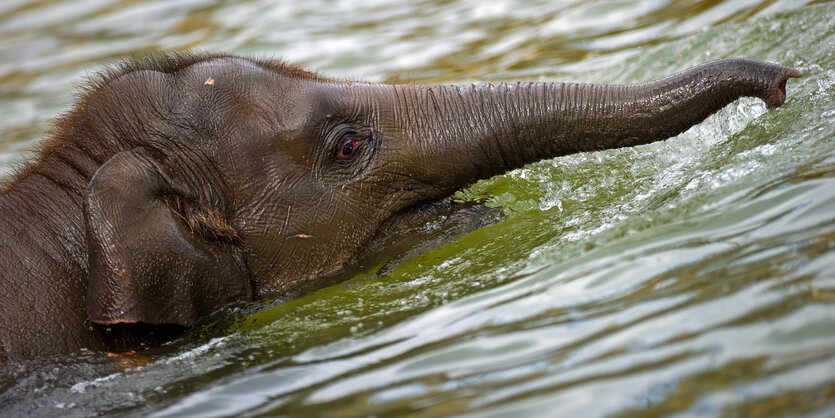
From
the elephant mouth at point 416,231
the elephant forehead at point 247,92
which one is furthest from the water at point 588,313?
the elephant forehead at point 247,92

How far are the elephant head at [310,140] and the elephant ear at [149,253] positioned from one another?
0.05ft

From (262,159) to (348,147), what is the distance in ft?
1.63

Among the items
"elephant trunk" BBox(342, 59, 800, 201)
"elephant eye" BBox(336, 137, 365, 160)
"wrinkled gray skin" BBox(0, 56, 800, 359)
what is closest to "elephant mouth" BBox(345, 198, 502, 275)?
"wrinkled gray skin" BBox(0, 56, 800, 359)

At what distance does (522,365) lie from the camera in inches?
156

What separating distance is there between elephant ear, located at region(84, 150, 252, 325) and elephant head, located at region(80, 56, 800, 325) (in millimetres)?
14

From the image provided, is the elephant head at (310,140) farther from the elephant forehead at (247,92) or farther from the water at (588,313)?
the water at (588,313)

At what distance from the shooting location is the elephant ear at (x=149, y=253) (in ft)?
16.0

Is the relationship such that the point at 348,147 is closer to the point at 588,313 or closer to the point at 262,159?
the point at 262,159

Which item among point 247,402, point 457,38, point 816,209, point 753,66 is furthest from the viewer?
point 457,38

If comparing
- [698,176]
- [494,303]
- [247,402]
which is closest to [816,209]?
[698,176]

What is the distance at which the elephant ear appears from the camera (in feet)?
16.0

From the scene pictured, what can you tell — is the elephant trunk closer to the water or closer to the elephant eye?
the elephant eye

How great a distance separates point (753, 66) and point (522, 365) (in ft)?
8.23

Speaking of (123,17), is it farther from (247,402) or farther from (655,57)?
(247,402)
